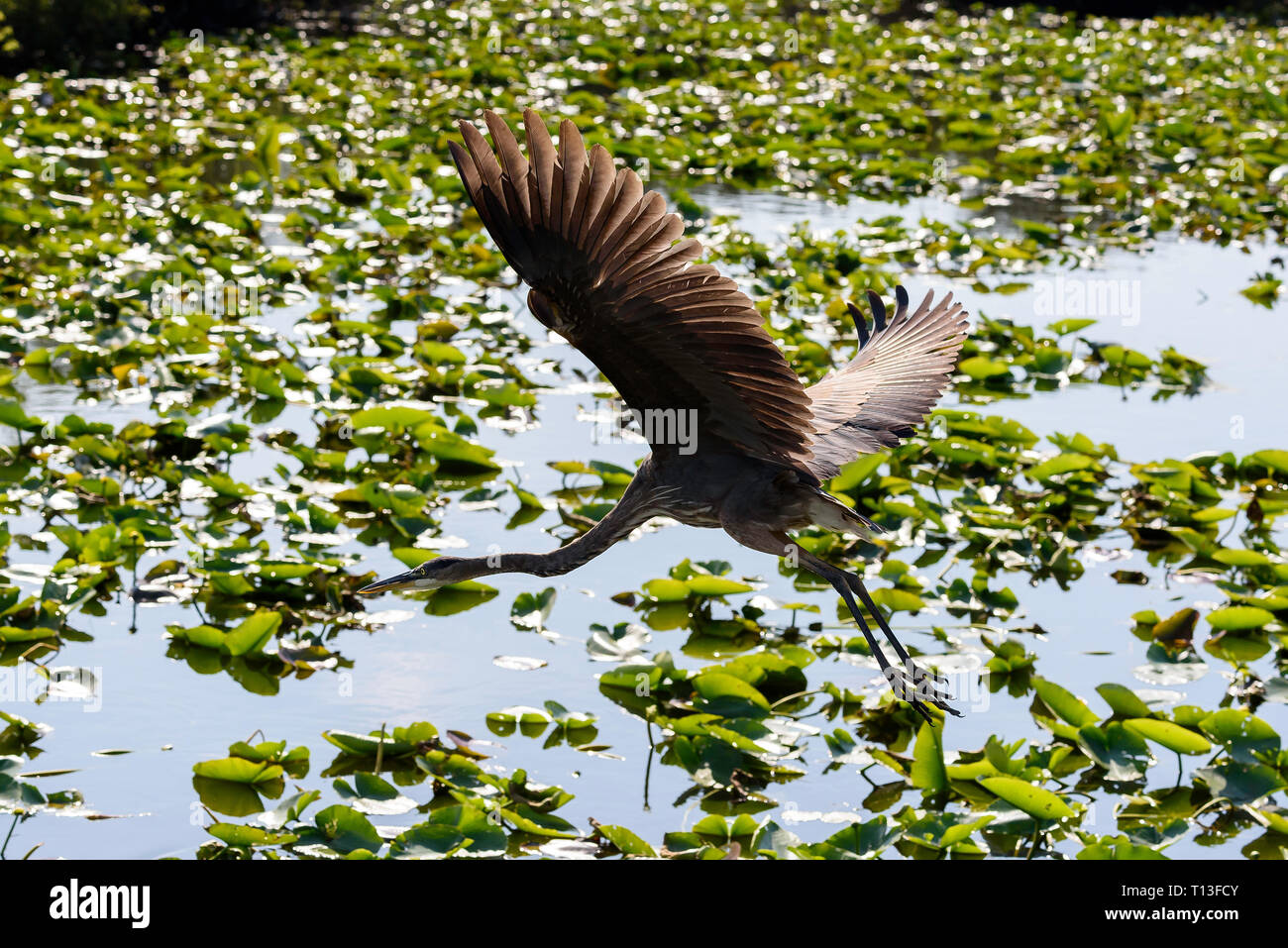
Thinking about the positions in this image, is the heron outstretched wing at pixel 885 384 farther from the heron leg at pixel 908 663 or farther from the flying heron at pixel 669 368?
the heron leg at pixel 908 663

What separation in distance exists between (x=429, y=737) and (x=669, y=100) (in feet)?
39.0

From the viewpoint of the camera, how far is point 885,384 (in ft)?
16.4

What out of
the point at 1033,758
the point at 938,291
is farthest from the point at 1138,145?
the point at 1033,758

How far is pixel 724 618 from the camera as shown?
6.45m

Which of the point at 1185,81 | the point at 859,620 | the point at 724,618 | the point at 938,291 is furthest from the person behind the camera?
the point at 1185,81

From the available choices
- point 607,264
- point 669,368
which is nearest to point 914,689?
point 669,368

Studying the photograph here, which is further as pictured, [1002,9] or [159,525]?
[1002,9]

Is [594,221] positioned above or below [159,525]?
above

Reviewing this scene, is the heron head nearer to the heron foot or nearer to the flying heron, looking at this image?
the flying heron

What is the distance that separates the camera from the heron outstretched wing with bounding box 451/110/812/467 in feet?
11.6

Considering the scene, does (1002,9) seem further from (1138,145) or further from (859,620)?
(859,620)

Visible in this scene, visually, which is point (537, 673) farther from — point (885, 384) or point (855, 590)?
point (885, 384)

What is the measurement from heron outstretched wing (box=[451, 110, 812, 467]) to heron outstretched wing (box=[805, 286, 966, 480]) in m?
0.65

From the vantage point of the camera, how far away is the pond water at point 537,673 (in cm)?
506
